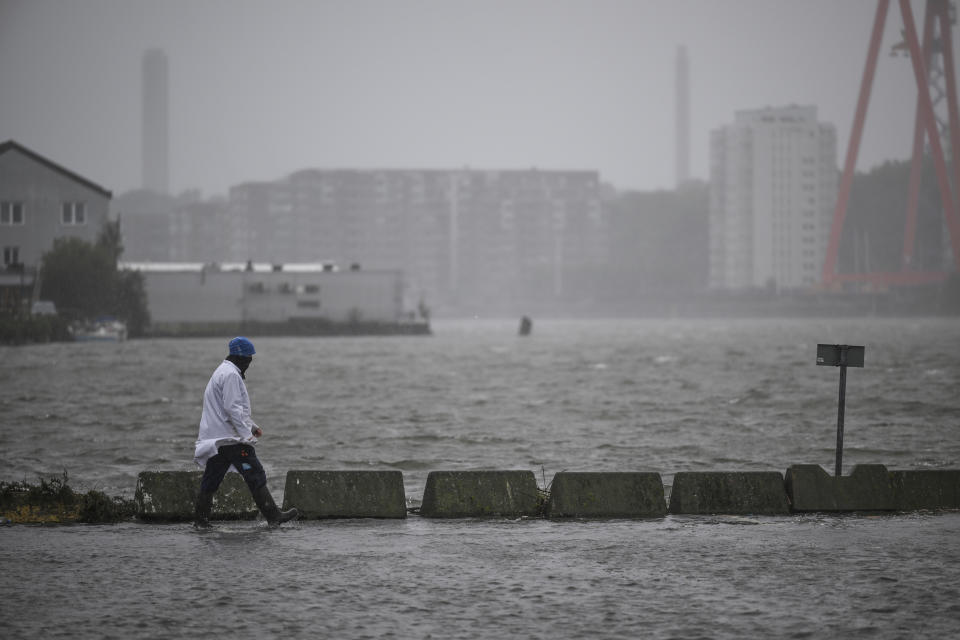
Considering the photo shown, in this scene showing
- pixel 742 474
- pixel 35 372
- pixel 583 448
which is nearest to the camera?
pixel 742 474

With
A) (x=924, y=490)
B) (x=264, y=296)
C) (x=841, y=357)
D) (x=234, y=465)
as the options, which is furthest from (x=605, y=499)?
(x=264, y=296)

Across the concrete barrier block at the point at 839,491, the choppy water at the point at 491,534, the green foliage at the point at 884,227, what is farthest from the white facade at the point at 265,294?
the green foliage at the point at 884,227

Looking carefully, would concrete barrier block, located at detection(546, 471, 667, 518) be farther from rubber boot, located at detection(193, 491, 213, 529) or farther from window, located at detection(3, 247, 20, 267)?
window, located at detection(3, 247, 20, 267)

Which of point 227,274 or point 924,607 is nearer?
point 924,607

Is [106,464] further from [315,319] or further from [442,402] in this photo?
[315,319]

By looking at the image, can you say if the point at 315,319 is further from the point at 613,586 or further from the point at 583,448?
the point at 613,586

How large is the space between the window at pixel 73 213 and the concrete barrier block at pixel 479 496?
8050 centimetres

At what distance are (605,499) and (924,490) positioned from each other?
11.0 feet

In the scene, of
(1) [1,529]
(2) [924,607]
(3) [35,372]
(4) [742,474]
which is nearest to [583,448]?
(4) [742,474]

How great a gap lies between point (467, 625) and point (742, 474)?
5801 mm

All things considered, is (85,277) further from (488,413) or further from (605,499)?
(605,499)

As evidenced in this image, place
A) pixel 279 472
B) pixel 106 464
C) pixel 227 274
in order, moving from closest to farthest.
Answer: pixel 279 472, pixel 106 464, pixel 227 274

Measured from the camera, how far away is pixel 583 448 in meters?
24.3

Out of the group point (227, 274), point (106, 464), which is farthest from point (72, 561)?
point (227, 274)
